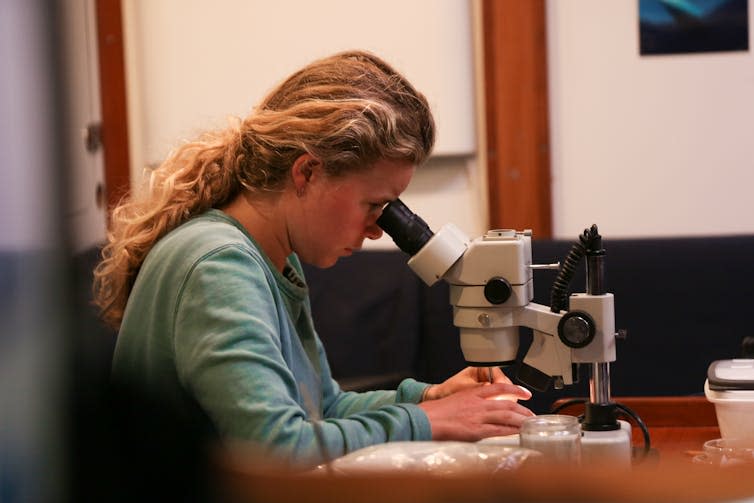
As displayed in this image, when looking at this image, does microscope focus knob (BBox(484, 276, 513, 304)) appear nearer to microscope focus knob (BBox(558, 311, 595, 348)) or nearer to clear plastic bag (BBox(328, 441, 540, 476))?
microscope focus knob (BBox(558, 311, 595, 348))

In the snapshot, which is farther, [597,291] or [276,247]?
[276,247]

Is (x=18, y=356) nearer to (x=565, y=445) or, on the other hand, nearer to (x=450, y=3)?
(x=565, y=445)

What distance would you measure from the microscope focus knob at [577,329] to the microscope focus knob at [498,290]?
0.27ft

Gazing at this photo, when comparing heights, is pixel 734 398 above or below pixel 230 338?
below

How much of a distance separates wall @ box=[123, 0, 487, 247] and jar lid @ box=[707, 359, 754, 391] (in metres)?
1.77

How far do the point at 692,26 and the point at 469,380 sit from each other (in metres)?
1.92

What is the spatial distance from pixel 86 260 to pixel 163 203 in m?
1.29

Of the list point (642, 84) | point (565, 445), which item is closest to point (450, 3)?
point (642, 84)

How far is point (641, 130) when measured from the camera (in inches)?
126

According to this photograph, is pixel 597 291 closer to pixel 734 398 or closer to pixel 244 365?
pixel 734 398

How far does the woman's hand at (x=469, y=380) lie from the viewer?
1616 millimetres

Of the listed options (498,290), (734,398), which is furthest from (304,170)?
(734,398)

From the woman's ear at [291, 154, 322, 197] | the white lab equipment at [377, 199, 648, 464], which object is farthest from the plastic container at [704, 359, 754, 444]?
the woman's ear at [291, 154, 322, 197]

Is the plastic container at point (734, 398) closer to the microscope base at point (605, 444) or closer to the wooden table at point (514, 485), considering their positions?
the microscope base at point (605, 444)
